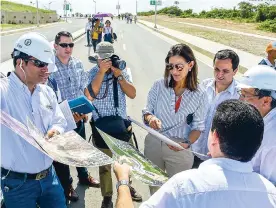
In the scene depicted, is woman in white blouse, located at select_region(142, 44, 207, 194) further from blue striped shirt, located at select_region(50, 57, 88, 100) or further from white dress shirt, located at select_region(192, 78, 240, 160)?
blue striped shirt, located at select_region(50, 57, 88, 100)

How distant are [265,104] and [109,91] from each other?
1.72m

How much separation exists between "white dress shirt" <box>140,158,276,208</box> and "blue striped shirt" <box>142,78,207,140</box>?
1.68 m

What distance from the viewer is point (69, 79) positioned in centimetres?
430

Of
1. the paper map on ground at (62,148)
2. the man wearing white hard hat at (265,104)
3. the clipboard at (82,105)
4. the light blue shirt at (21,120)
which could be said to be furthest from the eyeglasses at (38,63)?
the man wearing white hard hat at (265,104)

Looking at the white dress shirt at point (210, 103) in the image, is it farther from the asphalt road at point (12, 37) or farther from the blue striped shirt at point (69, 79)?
the asphalt road at point (12, 37)

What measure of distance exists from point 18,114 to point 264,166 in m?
1.58

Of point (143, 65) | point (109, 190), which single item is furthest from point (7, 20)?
point (109, 190)

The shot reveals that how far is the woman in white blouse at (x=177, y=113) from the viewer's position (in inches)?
130

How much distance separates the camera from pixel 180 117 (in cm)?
333

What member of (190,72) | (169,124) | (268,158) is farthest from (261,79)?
(169,124)

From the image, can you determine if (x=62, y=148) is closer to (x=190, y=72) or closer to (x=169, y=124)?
(x=169, y=124)

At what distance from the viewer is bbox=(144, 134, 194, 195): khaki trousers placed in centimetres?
335

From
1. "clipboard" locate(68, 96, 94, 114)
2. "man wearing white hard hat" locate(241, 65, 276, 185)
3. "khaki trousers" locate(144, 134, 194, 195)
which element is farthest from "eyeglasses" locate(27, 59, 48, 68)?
"man wearing white hard hat" locate(241, 65, 276, 185)

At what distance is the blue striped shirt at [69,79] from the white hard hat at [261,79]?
2.12m
